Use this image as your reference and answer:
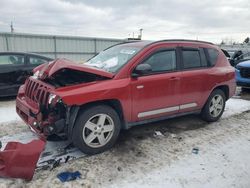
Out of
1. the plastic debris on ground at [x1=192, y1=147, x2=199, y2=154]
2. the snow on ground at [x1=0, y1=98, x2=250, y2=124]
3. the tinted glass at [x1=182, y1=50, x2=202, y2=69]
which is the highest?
the tinted glass at [x1=182, y1=50, x2=202, y2=69]

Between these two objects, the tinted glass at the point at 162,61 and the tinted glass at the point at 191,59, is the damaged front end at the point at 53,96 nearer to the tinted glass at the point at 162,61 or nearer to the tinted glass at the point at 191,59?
the tinted glass at the point at 162,61

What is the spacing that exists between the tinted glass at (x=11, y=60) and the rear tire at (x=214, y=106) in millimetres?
5383

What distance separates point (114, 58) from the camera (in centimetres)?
474

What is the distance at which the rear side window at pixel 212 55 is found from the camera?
5570 millimetres

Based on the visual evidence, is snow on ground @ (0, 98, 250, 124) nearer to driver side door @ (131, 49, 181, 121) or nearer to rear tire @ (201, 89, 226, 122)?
rear tire @ (201, 89, 226, 122)

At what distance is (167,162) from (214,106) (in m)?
2.46

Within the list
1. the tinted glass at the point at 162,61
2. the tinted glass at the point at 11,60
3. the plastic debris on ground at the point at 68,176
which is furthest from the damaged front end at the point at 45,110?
the tinted glass at the point at 11,60

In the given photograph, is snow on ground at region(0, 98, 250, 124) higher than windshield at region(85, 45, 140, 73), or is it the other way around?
windshield at region(85, 45, 140, 73)

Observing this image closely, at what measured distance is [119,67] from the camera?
426 cm

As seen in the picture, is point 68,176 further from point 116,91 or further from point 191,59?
point 191,59

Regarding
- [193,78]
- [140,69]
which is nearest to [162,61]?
[140,69]

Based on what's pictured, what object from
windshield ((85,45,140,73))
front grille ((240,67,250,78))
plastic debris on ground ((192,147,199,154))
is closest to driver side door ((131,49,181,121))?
windshield ((85,45,140,73))

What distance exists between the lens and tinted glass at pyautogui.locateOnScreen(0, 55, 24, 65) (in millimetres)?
7466

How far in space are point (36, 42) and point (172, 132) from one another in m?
13.1
